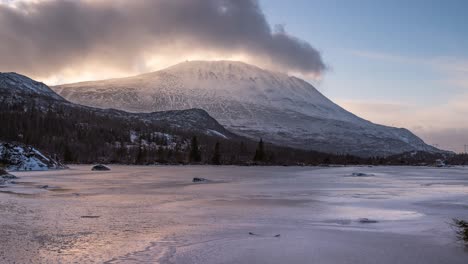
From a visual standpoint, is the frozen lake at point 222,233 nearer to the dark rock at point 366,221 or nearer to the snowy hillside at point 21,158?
the dark rock at point 366,221

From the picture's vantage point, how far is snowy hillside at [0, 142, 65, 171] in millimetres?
84188

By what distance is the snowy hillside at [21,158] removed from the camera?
276 ft

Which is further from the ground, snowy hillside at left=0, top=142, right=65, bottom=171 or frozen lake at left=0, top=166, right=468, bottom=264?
snowy hillside at left=0, top=142, right=65, bottom=171

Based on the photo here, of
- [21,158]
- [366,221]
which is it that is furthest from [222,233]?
[21,158]

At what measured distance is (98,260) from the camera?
41.5 feet

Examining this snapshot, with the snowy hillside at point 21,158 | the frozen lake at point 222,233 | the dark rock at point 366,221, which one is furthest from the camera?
the snowy hillside at point 21,158

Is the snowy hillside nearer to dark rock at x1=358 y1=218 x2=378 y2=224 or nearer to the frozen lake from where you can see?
the frozen lake

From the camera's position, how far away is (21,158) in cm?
8744

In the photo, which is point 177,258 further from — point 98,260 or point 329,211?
point 329,211

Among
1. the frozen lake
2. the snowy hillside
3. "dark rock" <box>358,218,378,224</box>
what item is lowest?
the frozen lake

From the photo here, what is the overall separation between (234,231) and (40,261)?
764 centimetres

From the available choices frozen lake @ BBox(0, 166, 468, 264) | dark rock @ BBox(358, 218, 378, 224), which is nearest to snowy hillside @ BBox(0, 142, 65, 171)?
frozen lake @ BBox(0, 166, 468, 264)

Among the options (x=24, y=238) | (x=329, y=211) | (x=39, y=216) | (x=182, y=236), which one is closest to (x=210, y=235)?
(x=182, y=236)


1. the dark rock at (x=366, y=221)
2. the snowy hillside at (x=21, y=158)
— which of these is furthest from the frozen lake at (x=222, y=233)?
the snowy hillside at (x=21, y=158)
